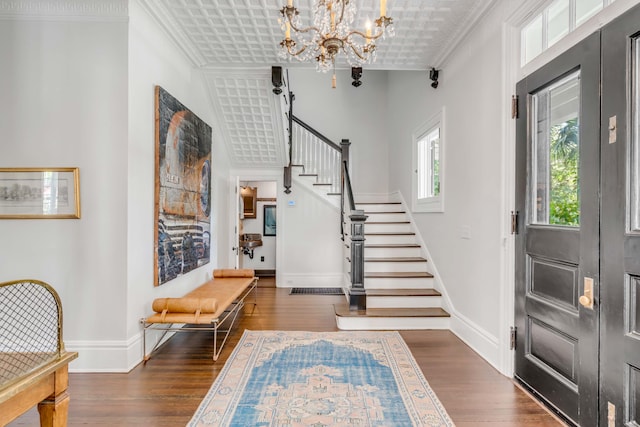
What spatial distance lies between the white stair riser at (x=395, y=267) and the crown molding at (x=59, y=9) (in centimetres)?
386

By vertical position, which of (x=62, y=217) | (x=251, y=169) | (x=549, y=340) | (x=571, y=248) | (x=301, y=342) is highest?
(x=251, y=169)

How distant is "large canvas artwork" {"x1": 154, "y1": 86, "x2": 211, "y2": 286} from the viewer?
3230mm

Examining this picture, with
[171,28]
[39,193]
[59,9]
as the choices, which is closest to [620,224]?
[171,28]

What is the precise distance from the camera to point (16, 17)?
9.01 ft

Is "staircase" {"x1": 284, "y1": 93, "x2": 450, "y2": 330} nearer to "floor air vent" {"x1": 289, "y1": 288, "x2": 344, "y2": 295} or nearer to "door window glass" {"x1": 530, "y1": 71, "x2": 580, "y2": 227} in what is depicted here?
"floor air vent" {"x1": 289, "y1": 288, "x2": 344, "y2": 295}

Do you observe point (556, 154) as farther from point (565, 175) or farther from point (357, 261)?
point (357, 261)

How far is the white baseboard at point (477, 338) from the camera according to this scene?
2842mm

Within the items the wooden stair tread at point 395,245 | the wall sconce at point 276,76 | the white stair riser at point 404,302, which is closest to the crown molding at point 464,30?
the wall sconce at point 276,76

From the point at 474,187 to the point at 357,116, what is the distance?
4.32m

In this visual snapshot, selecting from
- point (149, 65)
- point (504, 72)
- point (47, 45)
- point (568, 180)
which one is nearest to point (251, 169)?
point (149, 65)

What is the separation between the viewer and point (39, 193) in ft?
8.93

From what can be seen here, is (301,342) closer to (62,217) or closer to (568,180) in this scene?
(62,217)

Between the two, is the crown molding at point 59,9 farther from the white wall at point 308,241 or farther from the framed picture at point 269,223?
the framed picture at point 269,223

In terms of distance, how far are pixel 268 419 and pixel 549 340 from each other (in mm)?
1957
